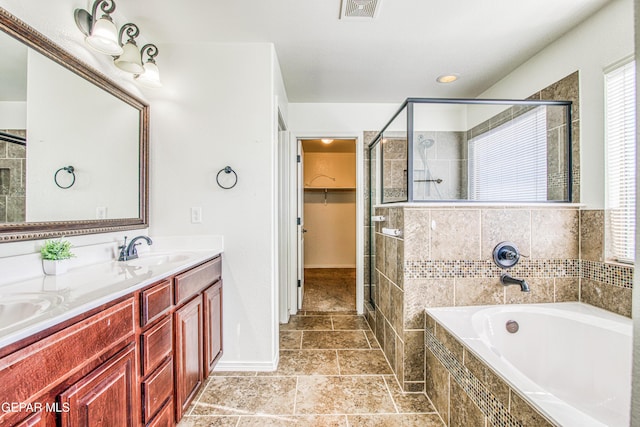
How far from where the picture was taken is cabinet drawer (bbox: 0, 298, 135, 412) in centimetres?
65

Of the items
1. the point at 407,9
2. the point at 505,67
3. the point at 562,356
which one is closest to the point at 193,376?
the point at 562,356

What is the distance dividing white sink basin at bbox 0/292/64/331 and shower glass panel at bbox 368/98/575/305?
1805mm

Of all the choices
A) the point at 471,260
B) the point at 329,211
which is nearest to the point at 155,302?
the point at 471,260

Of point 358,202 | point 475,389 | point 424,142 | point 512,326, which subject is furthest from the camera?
point 358,202

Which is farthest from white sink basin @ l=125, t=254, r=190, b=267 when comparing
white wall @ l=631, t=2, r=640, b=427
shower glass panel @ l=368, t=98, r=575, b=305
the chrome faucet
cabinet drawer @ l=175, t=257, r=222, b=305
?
white wall @ l=631, t=2, r=640, b=427

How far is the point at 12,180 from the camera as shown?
1157 mm

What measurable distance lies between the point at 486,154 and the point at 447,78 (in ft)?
2.73

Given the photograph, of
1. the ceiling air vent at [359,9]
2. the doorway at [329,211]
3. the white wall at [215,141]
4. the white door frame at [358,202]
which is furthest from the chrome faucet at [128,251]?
the doorway at [329,211]

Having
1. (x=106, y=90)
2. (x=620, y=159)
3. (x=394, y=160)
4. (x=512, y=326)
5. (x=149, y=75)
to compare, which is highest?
(x=149, y=75)

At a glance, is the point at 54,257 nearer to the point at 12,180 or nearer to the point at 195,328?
the point at 12,180

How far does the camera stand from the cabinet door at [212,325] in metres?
1.72

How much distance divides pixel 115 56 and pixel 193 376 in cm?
199

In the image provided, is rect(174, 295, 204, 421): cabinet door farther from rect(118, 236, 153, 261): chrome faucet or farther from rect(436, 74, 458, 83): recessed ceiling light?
rect(436, 74, 458, 83): recessed ceiling light

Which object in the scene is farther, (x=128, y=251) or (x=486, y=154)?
(x=486, y=154)
